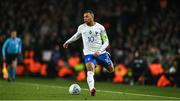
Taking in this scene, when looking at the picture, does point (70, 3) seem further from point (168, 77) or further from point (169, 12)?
point (168, 77)

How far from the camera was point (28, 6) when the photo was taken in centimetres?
3947

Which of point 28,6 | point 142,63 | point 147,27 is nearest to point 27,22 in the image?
point 28,6

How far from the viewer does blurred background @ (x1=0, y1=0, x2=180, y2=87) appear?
29969mm

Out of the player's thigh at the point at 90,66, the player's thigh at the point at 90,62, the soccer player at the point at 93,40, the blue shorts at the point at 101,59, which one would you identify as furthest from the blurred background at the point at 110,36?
the player's thigh at the point at 90,66

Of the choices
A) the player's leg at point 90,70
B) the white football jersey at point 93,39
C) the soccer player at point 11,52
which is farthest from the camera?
the soccer player at point 11,52

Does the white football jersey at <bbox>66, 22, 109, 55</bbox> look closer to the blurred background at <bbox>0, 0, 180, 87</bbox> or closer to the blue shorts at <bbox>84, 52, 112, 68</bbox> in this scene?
the blue shorts at <bbox>84, 52, 112, 68</bbox>

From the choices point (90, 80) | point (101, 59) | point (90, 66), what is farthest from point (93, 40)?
point (90, 80)

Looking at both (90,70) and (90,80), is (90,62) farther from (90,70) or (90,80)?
(90,80)

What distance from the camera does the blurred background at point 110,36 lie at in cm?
2997

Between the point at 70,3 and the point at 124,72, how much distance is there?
963cm

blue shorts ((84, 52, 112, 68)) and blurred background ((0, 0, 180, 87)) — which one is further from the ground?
blurred background ((0, 0, 180, 87))

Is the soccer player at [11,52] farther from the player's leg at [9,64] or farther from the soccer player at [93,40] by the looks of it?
the soccer player at [93,40]

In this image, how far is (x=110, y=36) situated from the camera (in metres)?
35.0

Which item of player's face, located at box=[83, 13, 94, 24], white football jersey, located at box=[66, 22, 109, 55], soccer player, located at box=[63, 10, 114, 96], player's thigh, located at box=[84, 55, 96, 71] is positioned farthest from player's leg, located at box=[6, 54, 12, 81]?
player's face, located at box=[83, 13, 94, 24]
